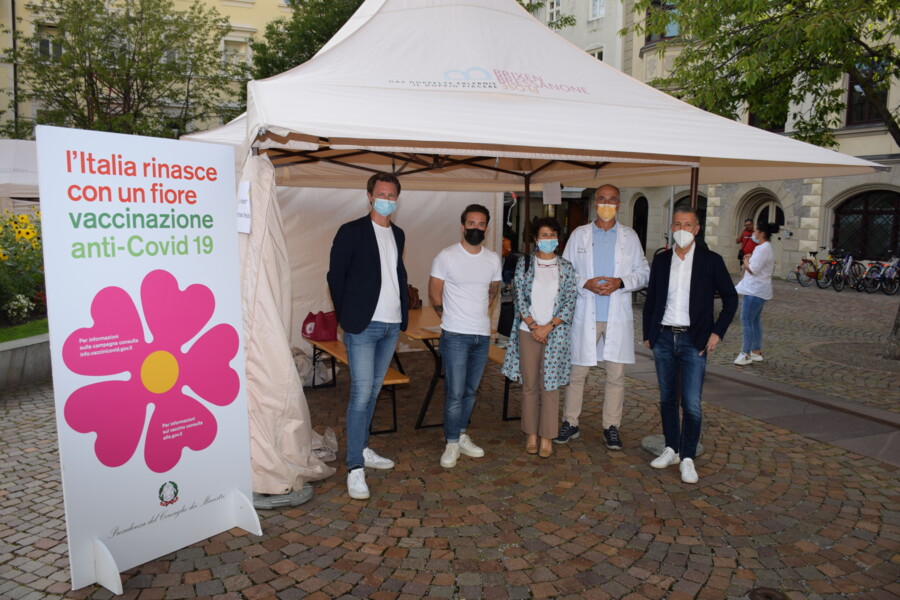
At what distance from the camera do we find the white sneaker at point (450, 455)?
4672 millimetres

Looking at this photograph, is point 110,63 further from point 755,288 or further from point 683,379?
point 683,379

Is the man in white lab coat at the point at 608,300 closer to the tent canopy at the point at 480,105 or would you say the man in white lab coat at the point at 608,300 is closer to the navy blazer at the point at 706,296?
the navy blazer at the point at 706,296

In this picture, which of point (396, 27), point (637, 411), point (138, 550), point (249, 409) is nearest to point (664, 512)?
point (637, 411)

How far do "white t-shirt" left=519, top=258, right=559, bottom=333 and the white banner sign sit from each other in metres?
2.12

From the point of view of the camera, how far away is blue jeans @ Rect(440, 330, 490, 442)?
15.1 ft

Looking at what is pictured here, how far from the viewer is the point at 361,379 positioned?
13.7ft

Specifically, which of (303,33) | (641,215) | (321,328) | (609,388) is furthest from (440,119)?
(641,215)

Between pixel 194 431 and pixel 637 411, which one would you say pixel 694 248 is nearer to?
pixel 637 411

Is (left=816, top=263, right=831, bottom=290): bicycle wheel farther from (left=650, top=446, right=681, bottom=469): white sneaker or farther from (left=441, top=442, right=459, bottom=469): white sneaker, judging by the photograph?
(left=441, top=442, right=459, bottom=469): white sneaker

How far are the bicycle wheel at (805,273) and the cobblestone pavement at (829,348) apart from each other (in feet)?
10.1

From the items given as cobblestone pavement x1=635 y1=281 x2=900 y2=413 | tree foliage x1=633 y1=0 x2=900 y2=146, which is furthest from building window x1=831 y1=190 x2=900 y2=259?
tree foliage x1=633 y1=0 x2=900 y2=146

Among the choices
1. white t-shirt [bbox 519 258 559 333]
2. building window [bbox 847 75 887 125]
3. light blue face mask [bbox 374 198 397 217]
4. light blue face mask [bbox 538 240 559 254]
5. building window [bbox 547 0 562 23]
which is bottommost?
white t-shirt [bbox 519 258 559 333]

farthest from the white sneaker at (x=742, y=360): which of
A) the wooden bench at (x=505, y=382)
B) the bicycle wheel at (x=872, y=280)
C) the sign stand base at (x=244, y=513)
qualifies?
the bicycle wheel at (x=872, y=280)

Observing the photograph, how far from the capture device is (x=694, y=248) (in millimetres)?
4473
